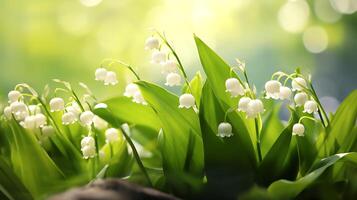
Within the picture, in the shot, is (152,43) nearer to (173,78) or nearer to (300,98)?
(173,78)

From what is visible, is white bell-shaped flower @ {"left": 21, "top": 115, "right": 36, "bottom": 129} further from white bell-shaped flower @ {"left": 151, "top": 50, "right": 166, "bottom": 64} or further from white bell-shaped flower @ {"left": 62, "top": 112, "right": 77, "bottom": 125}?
white bell-shaped flower @ {"left": 151, "top": 50, "right": 166, "bottom": 64}

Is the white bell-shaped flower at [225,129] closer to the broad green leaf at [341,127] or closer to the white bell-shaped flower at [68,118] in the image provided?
the broad green leaf at [341,127]

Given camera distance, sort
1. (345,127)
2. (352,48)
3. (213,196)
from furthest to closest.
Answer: (352,48)
(345,127)
(213,196)

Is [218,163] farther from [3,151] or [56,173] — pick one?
[3,151]

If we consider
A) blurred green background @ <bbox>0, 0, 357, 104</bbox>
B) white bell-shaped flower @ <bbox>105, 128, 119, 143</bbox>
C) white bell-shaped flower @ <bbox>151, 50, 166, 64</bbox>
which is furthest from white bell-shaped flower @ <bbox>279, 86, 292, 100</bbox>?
blurred green background @ <bbox>0, 0, 357, 104</bbox>

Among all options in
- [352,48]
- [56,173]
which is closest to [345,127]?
[56,173]

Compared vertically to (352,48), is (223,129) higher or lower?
higher

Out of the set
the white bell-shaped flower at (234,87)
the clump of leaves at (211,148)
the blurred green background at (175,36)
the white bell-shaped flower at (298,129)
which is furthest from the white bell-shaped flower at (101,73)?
the blurred green background at (175,36)
